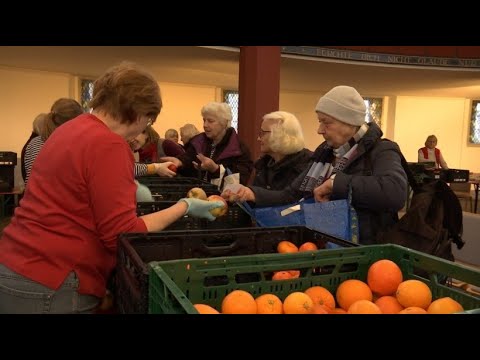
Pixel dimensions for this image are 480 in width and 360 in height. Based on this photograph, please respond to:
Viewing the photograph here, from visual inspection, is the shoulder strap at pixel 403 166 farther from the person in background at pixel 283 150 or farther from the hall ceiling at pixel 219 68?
the hall ceiling at pixel 219 68

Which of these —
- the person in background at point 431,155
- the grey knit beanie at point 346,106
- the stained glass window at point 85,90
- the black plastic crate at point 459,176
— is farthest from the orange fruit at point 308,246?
the stained glass window at point 85,90

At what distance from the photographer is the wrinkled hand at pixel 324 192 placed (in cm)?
185

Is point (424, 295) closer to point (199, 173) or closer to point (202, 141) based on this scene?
point (199, 173)

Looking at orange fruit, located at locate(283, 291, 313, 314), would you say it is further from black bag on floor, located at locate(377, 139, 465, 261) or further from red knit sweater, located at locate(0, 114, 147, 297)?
black bag on floor, located at locate(377, 139, 465, 261)

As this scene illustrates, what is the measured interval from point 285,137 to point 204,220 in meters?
0.83

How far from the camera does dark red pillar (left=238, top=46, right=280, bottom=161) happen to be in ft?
20.1

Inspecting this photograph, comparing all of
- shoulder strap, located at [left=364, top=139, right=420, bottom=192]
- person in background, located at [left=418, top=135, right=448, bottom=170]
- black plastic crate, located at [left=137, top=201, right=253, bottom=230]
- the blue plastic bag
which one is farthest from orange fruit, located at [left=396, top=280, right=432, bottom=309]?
person in background, located at [left=418, top=135, right=448, bottom=170]

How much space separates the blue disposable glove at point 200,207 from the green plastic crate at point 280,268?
473 mm

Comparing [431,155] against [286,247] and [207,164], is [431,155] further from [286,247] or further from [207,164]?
[286,247]

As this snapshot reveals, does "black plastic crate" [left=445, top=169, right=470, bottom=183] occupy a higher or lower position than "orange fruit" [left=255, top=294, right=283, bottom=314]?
lower

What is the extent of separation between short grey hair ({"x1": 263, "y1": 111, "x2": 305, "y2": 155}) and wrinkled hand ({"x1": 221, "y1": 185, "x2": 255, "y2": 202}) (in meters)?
0.43

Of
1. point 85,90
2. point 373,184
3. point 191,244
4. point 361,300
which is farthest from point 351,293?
point 85,90
